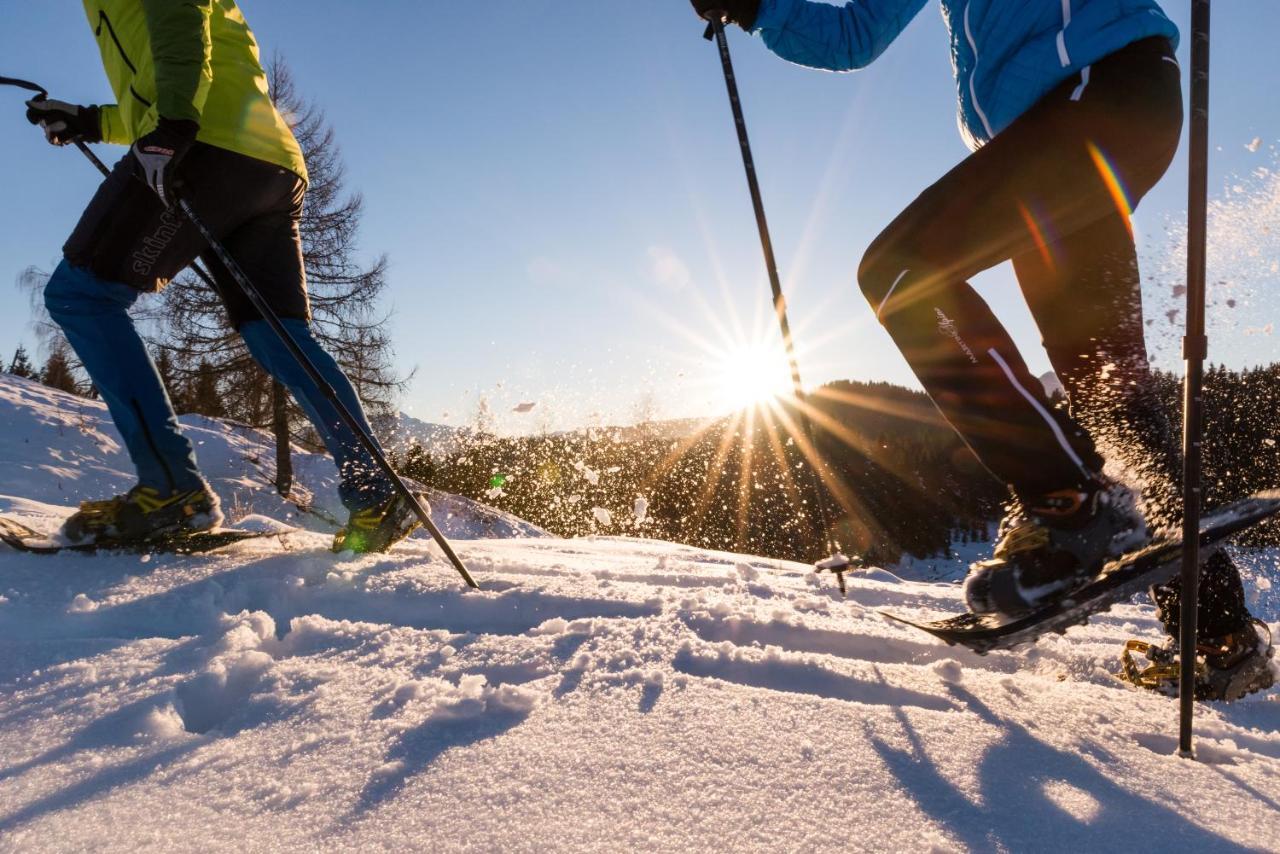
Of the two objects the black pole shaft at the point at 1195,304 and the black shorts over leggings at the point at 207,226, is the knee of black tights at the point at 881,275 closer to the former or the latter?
the black pole shaft at the point at 1195,304

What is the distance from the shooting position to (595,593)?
5.98 feet

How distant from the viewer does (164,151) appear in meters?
1.82

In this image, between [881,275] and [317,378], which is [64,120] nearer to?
[317,378]

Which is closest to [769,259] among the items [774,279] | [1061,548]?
[774,279]

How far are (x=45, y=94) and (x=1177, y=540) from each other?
368cm

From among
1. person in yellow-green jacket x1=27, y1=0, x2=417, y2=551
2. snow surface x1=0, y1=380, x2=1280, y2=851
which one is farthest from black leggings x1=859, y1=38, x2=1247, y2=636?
person in yellow-green jacket x1=27, y1=0, x2=417, y2=551

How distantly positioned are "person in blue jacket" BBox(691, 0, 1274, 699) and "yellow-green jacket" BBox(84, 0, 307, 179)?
194cm

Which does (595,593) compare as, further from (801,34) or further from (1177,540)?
(801,34)

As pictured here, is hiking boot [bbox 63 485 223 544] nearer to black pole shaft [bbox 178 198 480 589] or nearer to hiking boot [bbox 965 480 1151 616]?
black pole shaft [bbox 178 198 480 589]

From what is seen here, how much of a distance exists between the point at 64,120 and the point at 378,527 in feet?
6.06

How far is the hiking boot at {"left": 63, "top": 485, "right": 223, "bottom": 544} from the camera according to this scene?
2.02m

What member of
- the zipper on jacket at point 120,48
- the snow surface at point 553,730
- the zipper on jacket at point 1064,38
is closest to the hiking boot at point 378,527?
the snow surface at point 553,730

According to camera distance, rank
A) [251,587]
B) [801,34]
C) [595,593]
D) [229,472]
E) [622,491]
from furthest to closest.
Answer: [622,491] < [229,472] < [801,34] < [595,593] < [251,587]

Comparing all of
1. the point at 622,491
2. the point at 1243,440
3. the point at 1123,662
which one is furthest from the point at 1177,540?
the point at 622,491
